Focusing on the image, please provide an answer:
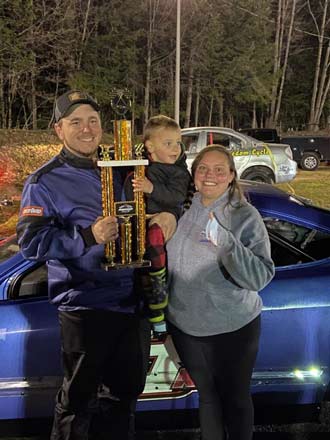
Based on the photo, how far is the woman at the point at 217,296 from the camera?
206 cm

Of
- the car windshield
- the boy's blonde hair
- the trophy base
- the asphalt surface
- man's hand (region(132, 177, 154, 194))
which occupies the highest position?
the boy's blonde hair

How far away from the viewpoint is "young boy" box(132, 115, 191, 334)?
86.4 inches

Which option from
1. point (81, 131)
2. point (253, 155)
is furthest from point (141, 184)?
point (253, 155)

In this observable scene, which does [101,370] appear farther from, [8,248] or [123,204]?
[8,248]

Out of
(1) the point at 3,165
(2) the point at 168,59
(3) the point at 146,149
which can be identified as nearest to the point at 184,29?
(2) the point at 168,59

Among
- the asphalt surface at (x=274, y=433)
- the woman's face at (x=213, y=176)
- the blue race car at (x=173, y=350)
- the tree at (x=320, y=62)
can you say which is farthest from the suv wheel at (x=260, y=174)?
the tree at (x=320, y=62)

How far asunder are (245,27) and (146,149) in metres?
32.3

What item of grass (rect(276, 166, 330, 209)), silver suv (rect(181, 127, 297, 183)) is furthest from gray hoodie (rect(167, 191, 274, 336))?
silver suv (rect(181, 127, 297, 183))

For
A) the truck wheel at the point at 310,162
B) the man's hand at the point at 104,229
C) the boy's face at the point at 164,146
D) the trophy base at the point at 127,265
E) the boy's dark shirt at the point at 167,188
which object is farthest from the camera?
the truck wheel at the point at 310,162

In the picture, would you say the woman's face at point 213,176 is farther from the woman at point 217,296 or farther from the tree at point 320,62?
the tree at point 320,62

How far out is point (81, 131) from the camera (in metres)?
2.10

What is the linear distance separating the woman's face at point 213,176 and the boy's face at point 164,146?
1.06 ft

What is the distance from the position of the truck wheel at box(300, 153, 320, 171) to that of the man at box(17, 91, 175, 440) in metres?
16.9

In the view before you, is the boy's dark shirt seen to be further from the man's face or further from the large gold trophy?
the man's face
